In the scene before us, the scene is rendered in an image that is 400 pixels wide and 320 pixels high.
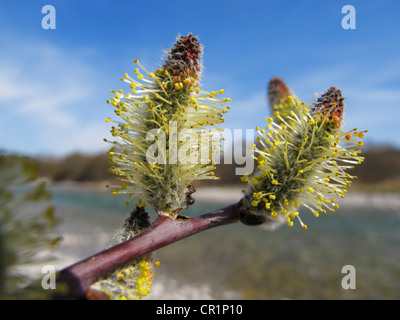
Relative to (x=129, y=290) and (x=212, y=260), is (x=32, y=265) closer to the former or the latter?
(x=129, y=290)

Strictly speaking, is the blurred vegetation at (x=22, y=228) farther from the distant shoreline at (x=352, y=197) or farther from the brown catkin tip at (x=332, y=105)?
the distant shoreline at (x=352, y=197)

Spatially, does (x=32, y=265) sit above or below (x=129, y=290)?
above

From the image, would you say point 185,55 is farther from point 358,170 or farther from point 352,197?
point 358,170

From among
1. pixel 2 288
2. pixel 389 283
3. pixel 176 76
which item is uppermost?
pixel 176 76

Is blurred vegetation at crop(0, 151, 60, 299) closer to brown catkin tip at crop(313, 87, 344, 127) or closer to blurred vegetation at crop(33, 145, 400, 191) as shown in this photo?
brown catkin tip at crop(313, 87, 344, 127)

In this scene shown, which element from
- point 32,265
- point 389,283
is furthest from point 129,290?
point 389,283
